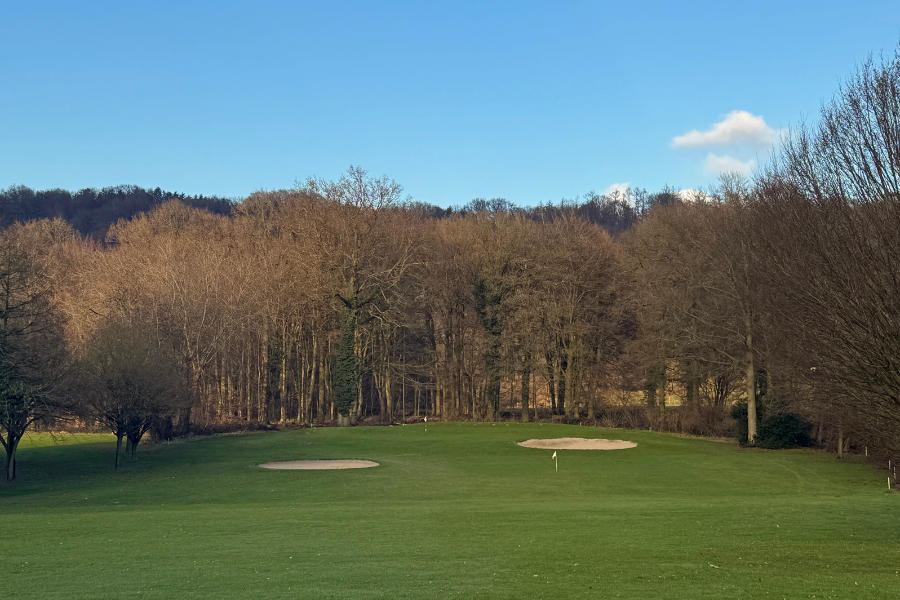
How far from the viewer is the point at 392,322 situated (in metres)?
50.7

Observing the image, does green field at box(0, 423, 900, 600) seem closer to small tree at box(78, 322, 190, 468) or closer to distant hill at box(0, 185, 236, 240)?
small tree at box(78, 322, 190, 468)

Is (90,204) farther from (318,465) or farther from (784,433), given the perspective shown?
(784,433)

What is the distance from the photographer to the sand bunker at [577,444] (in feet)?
127

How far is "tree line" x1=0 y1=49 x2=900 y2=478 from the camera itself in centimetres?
3391

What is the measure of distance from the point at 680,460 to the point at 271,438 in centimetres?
2099

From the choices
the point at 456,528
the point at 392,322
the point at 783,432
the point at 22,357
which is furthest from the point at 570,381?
the point at 456,528

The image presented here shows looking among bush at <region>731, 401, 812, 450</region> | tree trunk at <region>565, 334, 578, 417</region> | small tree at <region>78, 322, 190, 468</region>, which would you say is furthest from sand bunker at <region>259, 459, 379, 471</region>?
tree trunk at <region>565, 334, 578, 417</region>

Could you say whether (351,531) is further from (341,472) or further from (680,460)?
(680,460)

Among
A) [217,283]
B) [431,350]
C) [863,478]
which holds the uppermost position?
[217,283]

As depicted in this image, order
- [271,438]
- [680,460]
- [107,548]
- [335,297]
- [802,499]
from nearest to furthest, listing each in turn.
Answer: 1. [107,548]
2. [802,499]
3. [680,460]
4. [271,438]
5. [335,297]

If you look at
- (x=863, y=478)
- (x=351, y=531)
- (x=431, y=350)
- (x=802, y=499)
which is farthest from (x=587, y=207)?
(x=351, y=531)

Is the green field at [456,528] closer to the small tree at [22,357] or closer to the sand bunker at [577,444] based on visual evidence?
the small tree at [22,357]

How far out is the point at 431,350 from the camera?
2311 inches

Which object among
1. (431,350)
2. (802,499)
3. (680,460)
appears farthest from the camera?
(431,350)
